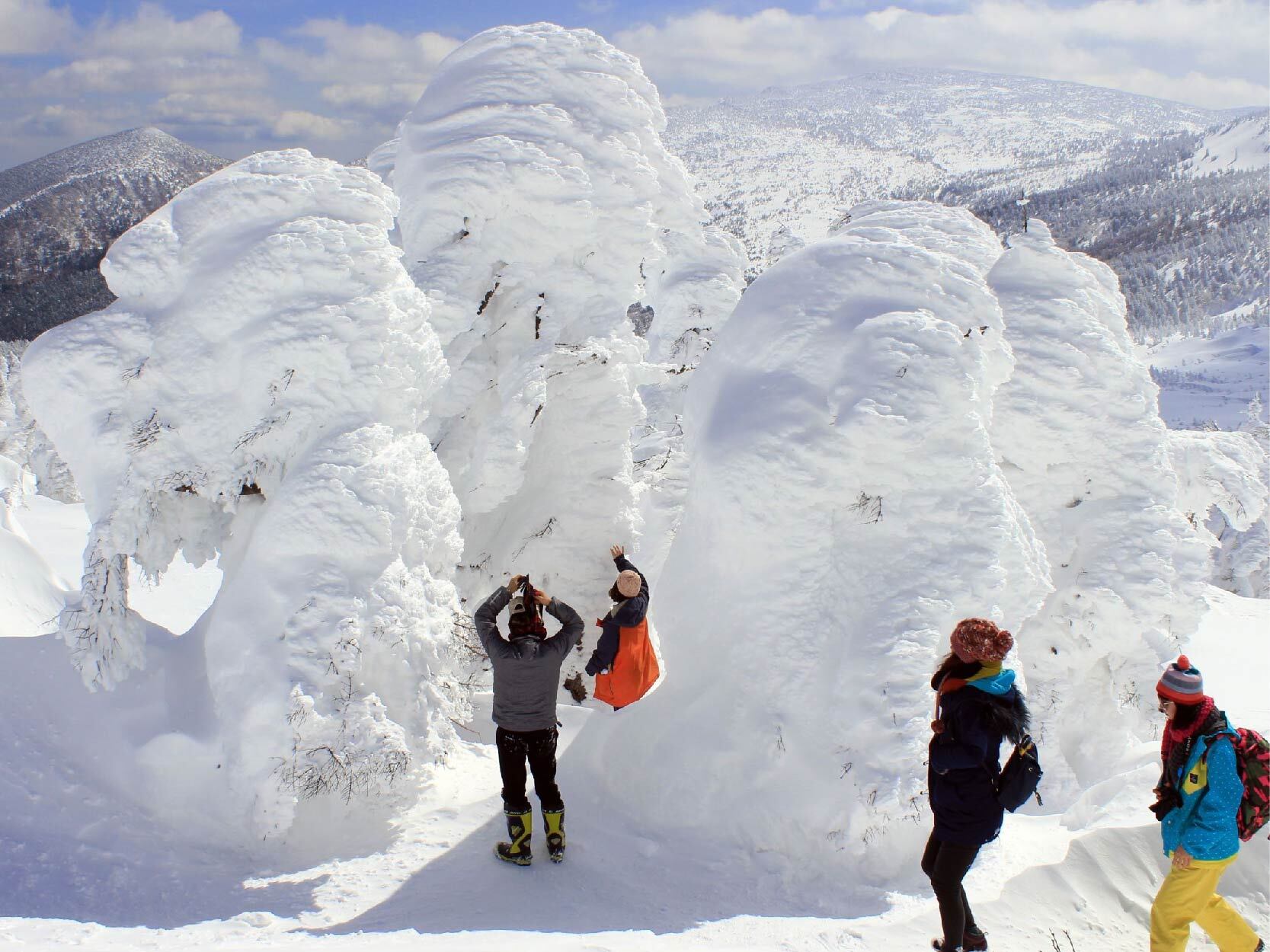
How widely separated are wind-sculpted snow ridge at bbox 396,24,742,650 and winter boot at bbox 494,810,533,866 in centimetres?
455

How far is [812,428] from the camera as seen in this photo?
6.50m

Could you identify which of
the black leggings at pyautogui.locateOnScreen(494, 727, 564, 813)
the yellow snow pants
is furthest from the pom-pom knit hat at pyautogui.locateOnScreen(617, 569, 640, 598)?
the yellow snow pants

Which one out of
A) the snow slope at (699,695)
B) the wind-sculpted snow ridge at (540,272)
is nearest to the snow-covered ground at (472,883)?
the snow slope at (699,695)

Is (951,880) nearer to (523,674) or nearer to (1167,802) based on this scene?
(1167,802)

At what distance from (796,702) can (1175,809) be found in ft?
8.82

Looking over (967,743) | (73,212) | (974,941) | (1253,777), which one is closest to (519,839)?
(974,941)

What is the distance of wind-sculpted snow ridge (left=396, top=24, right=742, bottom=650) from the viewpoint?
368 inches

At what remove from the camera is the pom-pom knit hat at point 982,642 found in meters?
3.81

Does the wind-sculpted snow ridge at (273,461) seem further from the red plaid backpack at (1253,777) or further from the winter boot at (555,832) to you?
the red plaid backpack at (1253,777)

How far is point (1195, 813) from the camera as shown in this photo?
391 cm

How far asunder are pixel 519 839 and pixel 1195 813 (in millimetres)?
3833

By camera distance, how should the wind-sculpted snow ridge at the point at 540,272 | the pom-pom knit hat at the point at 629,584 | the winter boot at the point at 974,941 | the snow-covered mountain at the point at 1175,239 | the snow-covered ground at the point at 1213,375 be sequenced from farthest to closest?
1. the snow-covered mountain at the point at 1175,239
2. the snow-covered ground at the point at 1213,375
3. the wind-sculpted snow ridge at the point at 540,272
4. the pom-pom knit hat at the point at 629,584
5. the winter boot at the point at 974,941

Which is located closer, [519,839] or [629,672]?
[519,839]

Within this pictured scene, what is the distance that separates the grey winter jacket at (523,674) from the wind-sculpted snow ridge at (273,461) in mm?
1187
